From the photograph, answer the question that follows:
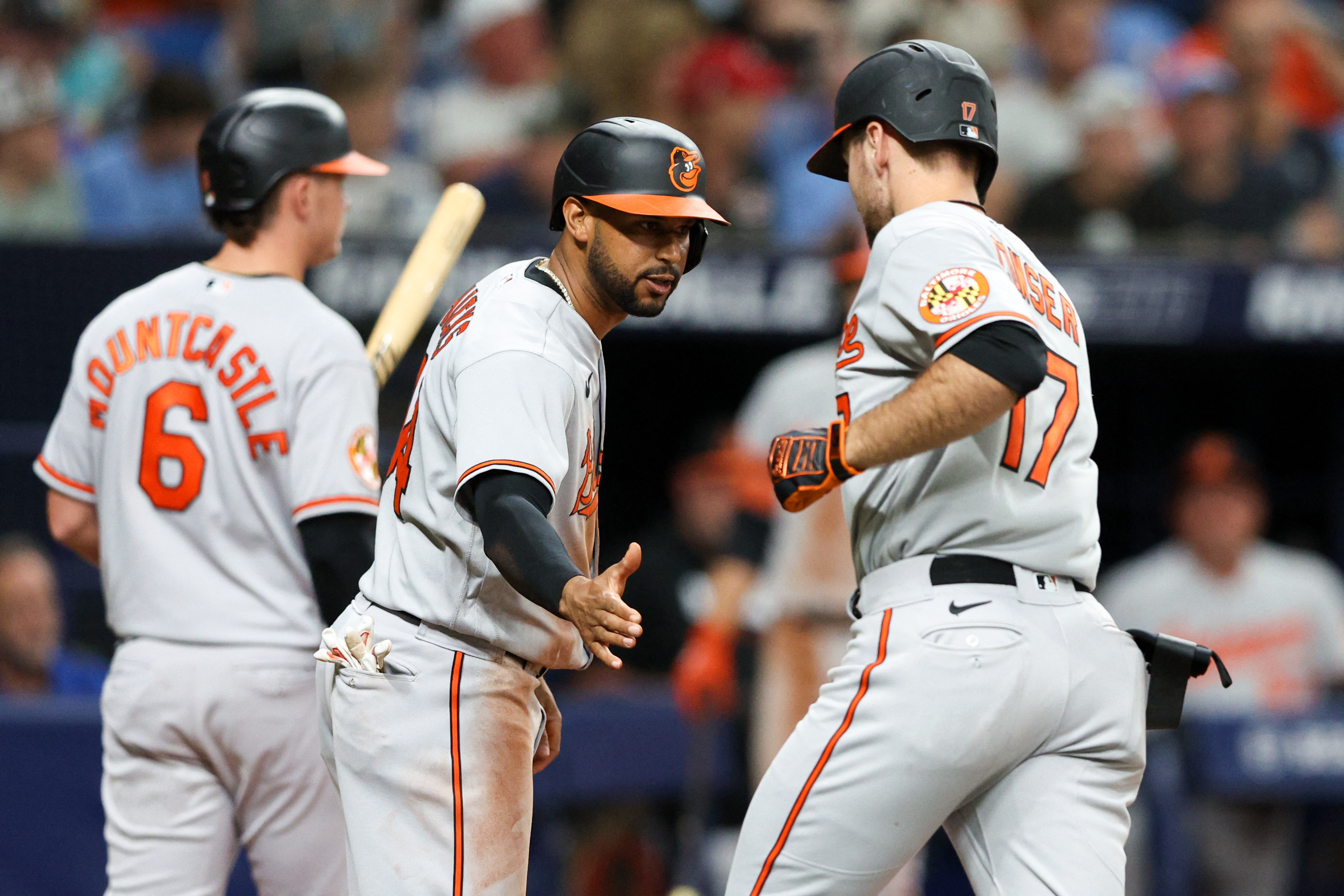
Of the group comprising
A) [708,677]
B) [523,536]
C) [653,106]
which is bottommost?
[708,677]

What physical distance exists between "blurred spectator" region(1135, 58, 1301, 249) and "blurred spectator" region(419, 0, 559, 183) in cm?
273

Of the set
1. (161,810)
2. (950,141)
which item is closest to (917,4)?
(950,141)

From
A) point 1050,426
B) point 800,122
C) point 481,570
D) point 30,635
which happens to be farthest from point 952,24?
point 481,570

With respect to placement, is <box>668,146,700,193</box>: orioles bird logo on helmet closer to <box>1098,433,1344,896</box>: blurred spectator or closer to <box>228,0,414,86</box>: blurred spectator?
<box>1098,433,1344,896</box>: blurred spectator

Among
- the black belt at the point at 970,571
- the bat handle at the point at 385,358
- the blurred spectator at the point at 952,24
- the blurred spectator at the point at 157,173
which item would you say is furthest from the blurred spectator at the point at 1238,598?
the blurred spectator at the point at 157,173

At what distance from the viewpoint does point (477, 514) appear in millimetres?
2551

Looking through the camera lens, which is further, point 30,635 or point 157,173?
point 157,173

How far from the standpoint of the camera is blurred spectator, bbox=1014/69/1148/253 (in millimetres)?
7086

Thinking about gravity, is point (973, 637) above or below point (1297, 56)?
below

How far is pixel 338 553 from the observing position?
318cm

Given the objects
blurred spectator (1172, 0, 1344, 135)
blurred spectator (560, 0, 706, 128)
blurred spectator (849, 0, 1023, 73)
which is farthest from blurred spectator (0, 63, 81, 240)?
blurred spectator (1172, 0, 1344, 135)

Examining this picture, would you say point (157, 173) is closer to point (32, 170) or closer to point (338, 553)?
point (32, 170)

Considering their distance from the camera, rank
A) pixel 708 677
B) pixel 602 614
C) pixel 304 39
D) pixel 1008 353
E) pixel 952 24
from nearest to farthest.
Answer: pixel 602 614 < pixel 1008 353 < pixel 708 677 < pixel 304 39 < pixel 952 24

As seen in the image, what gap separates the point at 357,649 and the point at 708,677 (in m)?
2.87
